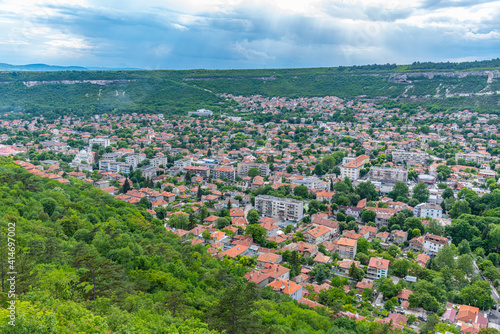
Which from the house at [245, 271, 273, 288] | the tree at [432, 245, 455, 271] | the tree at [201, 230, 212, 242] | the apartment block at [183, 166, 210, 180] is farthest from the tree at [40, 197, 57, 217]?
the apartment block at [183, 166, 210, 180]

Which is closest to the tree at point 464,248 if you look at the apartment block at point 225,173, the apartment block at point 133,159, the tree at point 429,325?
the tree at point 429,325

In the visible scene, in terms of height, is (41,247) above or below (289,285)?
above

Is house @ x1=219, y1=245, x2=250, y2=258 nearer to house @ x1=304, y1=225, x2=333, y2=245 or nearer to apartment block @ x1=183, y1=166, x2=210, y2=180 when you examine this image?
house @ x1=304, y1=225, x2=333, y2=245

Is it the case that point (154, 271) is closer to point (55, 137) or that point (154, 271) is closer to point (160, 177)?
point (160, 177)

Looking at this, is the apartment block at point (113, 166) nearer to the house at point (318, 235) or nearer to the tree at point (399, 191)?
the house at point (318, 235)

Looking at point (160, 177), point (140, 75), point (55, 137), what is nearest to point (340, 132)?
point (160, 177)
